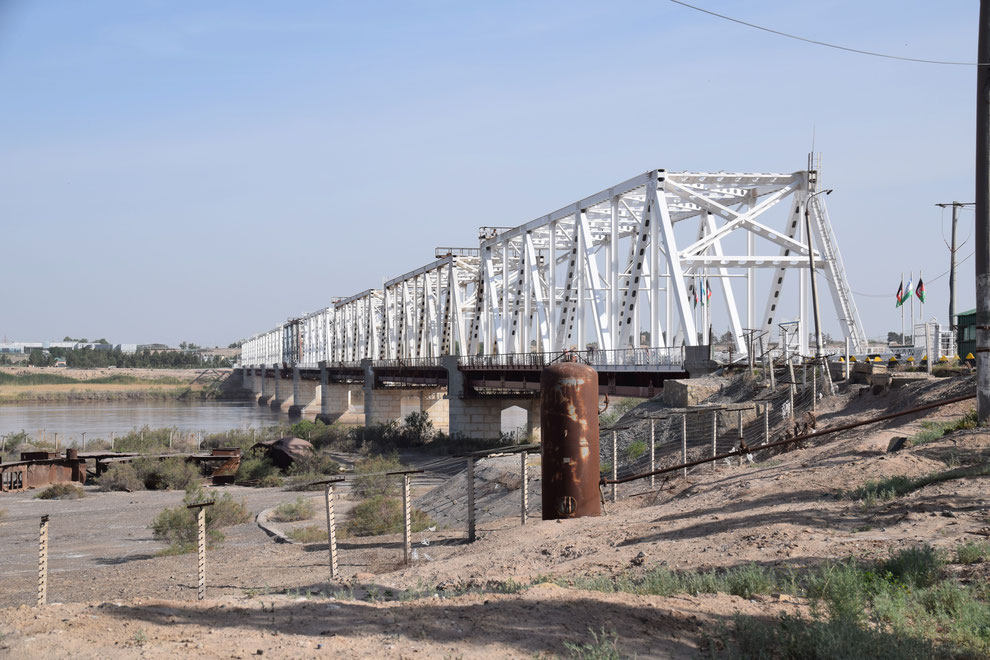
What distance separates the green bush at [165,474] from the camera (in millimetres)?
35781

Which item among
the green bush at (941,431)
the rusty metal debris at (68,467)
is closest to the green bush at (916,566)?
the green bush at (941,431)

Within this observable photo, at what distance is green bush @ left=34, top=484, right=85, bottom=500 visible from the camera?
1275 inches

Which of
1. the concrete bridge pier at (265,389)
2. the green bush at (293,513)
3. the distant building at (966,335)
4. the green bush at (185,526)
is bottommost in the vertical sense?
the concrete bridge pier at (265,389)

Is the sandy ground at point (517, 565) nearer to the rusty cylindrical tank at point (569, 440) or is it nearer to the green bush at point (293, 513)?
the rusty cylindrical tank at point (569, 440)

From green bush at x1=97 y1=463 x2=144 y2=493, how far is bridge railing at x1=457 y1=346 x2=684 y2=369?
16.7 meters

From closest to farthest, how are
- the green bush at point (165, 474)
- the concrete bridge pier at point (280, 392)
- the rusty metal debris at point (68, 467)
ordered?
the rusty metal debris at point (68, 467) → the green bush at point (165, 474) → the concrete bridge pier at point (280, 392)

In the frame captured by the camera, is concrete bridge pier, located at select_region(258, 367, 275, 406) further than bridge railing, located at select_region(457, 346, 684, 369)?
Yes

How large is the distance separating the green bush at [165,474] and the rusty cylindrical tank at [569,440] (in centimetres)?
2417

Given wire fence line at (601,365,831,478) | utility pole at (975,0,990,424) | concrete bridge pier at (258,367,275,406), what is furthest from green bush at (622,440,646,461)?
concrete bridge pier at (258,367,275,406)

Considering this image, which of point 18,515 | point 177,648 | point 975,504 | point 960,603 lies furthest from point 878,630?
point 18,515

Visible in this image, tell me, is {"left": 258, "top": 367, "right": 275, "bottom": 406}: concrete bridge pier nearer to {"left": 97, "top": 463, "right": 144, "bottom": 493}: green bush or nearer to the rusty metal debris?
the rusty metal debris

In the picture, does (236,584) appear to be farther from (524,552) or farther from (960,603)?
(960,603)

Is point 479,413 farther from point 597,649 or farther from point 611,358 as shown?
point 597,649

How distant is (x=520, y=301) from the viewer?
54.1 metres
